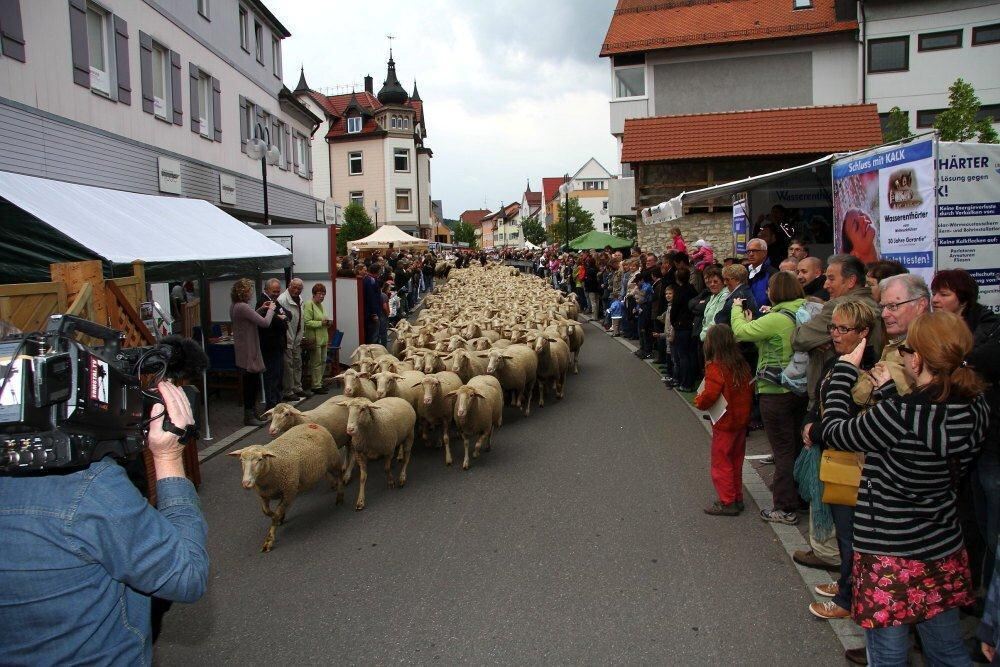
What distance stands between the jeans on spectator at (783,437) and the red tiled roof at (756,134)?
16.6 meters

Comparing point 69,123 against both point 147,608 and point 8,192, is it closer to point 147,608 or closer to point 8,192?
point 8,192

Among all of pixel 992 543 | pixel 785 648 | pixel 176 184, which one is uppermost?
pixel 176 184

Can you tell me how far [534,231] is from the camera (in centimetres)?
11444

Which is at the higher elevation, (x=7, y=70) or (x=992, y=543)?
(x=7, y=70)

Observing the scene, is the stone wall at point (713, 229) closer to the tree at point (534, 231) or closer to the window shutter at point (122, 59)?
the window shutter at point (122, 59)

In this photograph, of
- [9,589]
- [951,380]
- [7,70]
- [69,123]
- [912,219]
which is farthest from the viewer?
[69,123]

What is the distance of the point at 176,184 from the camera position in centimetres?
1716

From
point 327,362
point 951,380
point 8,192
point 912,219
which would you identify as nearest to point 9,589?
point 951,380

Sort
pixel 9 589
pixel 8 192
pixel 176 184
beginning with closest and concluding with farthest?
pixel 9 589, pixel 8 192, pixel 176 184

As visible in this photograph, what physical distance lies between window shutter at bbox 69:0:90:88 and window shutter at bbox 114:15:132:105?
134 cm

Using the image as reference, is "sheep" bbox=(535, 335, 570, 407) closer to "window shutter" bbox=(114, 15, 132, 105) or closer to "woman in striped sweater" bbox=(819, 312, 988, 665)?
"woman in striped sweater" bbox=(819, 312, 988, 665)

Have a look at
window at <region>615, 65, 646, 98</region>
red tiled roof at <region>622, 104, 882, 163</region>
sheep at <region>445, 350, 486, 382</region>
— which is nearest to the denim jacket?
sheep at <region>445, 350, 486, 382</region>

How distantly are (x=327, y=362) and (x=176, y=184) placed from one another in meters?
7.04

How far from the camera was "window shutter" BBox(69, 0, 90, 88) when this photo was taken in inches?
498
